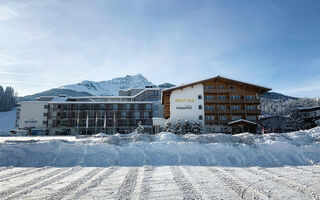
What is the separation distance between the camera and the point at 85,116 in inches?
2327

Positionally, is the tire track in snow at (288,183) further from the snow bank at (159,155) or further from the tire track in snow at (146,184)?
the tire track in snow at (146,184)

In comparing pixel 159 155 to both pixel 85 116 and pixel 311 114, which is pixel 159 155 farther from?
pixel 311 114

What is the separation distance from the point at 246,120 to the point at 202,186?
104 feet

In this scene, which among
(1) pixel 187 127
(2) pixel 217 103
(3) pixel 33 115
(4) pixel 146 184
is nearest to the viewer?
(4) pixel 146 184

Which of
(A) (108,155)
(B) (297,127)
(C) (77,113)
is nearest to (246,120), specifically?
(B) (297,127)

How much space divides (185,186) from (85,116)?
58.0m

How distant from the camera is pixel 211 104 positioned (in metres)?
36.2

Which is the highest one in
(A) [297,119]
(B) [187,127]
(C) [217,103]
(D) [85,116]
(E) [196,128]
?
(C) [217,103]

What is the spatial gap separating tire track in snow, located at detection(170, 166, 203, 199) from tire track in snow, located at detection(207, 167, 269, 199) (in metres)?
1.24

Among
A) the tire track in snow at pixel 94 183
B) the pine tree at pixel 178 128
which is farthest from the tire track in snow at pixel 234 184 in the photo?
the pine tree at pixel 178 128

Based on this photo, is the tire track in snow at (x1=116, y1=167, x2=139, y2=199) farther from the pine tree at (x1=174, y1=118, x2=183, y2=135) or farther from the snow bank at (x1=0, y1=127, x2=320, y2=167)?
the pine tree at (x1=174, y1=118, x2=183, y2=135)

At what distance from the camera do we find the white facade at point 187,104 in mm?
35375

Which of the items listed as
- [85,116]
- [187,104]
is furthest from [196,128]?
[85,116]

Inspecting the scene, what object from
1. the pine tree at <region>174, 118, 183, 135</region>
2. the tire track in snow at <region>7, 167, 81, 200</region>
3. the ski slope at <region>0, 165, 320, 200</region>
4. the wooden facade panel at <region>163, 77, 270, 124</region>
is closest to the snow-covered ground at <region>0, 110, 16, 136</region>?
the pine tree at <region>174, 118, 183, 135</region>
